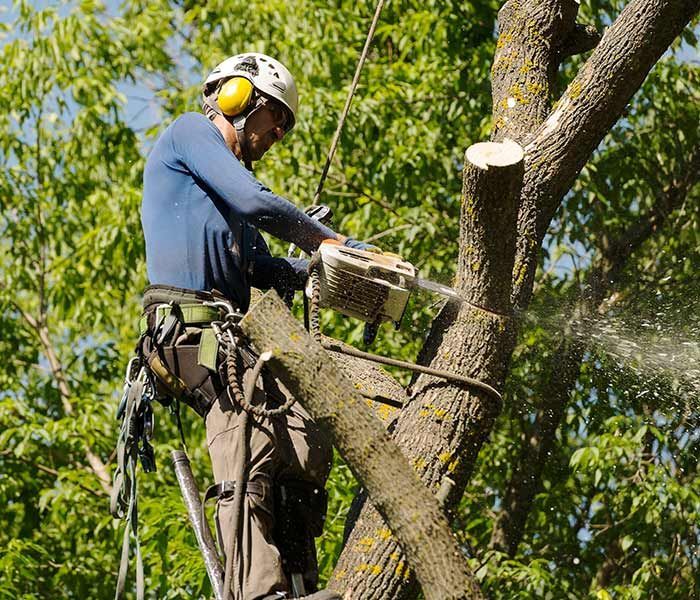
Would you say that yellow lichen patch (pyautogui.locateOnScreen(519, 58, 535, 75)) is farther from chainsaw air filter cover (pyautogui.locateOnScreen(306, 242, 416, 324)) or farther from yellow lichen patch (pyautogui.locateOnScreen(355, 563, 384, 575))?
yellow lichen patch (pyautogui.locateOnScreen(355, 563, 384, 575))

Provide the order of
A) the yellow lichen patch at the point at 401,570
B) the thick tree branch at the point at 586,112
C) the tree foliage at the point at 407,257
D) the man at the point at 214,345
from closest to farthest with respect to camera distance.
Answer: the yellow lichen patch at the point at 401,570 < the man at the point at 214,345 < the thick tree branch at the point at 586,112 < the tree foliage at the point at 407,257

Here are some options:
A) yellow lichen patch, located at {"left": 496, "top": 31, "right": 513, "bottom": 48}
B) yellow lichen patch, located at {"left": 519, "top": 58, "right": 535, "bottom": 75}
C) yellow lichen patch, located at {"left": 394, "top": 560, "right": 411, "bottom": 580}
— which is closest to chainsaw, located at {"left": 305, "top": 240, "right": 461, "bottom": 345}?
yellow lichen patch, located at {"left": 394, "top": 560, "right": 411, "bottom": 580}

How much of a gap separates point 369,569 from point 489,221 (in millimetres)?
934

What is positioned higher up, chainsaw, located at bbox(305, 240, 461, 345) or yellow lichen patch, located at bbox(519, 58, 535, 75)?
yellow lichen patch, located at bbox(519, 58, 535, 75)

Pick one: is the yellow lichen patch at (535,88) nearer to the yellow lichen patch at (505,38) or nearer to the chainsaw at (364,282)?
the yellow lichen patch at (505,38)

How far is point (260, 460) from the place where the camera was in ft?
A: 11.2

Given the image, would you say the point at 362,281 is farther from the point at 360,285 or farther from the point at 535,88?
the point at 535,88

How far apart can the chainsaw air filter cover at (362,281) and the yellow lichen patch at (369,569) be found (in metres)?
0.75

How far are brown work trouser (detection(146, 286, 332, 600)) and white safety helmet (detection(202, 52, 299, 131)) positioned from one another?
0.67 m

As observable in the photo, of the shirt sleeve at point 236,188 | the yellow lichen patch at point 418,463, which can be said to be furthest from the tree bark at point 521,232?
the shirt sleeve at point 236,188

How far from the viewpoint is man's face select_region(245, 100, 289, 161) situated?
12.9ft

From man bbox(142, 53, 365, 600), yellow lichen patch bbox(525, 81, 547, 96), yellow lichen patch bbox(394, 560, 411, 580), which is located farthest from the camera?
yellow lichen patch bbox(525, 81, 547, 96)

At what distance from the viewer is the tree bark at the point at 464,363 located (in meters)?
3.13

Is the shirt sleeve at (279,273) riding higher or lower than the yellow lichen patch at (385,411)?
higher
